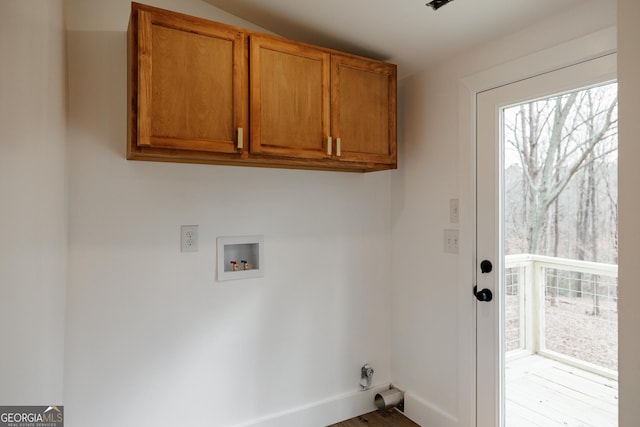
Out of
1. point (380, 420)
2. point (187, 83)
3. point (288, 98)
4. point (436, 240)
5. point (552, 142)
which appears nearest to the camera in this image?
point (187, 83)

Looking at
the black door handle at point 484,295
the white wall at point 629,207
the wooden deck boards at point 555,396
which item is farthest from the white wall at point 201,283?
the white wall at point 629,207

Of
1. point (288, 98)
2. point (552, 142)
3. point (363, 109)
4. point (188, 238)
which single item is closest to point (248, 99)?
point (288, 98)

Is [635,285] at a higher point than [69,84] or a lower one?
lower

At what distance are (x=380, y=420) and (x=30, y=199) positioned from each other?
2293 mm

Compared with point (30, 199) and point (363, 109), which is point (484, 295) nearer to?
point (363, 109)

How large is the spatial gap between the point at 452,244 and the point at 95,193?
6.23 feet

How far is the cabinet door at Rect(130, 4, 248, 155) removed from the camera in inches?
62.0

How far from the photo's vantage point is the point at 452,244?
221 cm

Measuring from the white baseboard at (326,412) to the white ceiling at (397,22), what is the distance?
216cm

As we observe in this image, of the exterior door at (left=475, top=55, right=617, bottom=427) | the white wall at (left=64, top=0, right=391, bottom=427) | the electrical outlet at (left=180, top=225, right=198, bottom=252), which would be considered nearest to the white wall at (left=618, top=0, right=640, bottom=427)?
the exterior door at (left=475, top=55, right=617, bottom=427)

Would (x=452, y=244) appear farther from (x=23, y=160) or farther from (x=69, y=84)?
(x=69, y=84)

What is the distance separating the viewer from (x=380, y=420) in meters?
2.46

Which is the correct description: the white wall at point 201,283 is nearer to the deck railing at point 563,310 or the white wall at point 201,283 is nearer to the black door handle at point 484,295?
the black door handle at point 484,295

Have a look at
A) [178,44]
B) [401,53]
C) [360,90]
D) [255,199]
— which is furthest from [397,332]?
[178,44]
